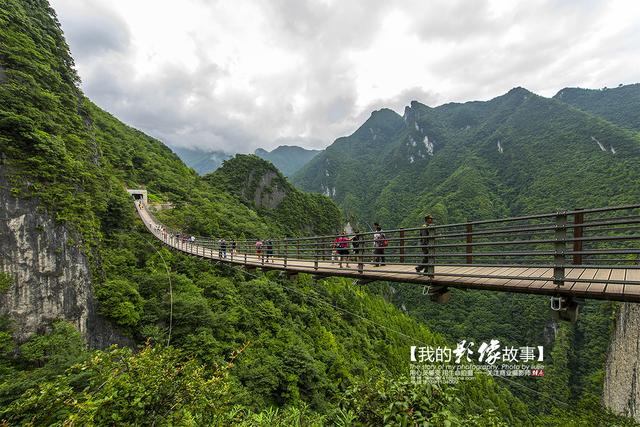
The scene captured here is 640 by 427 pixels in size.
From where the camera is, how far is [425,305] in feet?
202

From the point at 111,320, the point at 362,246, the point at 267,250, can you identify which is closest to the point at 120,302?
the point at 111,320

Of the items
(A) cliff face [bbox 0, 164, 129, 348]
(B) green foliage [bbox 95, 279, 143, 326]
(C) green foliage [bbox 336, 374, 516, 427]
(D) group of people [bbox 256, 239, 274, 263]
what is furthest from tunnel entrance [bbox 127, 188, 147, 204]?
(C) green foliage [bbox 336, 374, 516, 427]

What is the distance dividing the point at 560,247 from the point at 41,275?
551 inches

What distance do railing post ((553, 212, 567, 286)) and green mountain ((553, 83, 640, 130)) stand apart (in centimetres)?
13609

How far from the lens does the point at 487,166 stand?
111062mm

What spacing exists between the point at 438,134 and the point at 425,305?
116498mm

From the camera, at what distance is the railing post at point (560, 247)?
285 centimetres

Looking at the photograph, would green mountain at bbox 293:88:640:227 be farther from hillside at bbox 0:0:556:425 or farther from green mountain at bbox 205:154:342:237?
hillside at bbox 0:0:556:425

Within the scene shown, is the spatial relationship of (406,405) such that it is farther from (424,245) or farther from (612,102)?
(612,102)

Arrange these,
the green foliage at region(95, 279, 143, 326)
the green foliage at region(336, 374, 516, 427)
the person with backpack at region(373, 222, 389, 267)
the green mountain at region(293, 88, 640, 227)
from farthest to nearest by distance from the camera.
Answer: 1. the green mountain at region(293, 88, 640, 227)
2. the green foliage at region(95, 279, 143, 326)
3. the person with backpack at region(373, 222, 389, 267)
4. the green foliage at region(336, 374, 516, 427)

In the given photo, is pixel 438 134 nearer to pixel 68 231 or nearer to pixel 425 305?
pixel 425 305

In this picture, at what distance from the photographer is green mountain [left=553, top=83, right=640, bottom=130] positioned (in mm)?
98200

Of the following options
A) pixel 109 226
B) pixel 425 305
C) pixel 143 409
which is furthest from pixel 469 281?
pixel 425 305

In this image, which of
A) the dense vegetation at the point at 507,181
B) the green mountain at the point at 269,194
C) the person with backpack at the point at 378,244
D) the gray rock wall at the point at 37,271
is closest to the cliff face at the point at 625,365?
the dense vegetation at the point at 507,181
